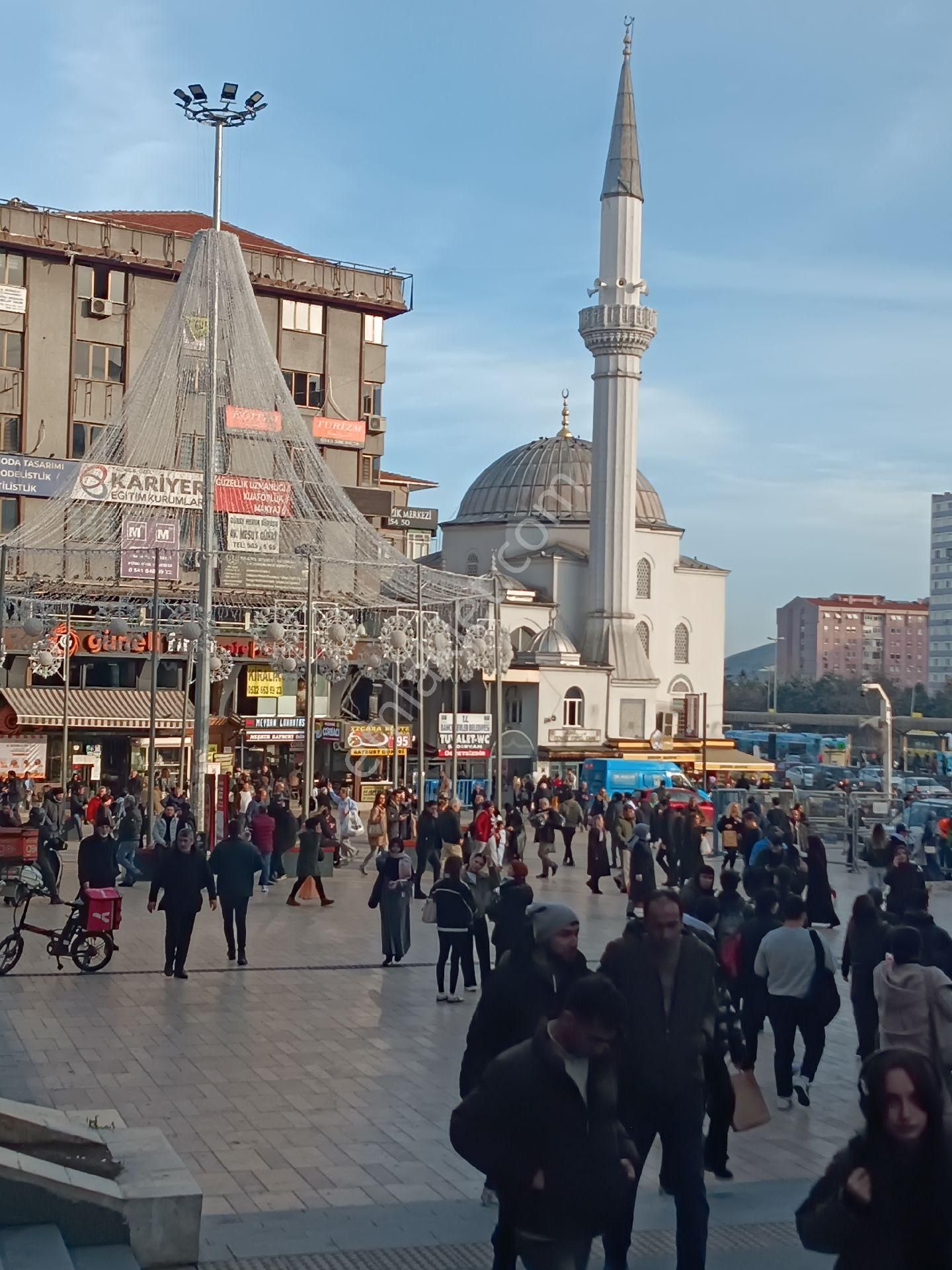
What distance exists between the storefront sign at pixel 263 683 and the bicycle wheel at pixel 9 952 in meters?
32.5

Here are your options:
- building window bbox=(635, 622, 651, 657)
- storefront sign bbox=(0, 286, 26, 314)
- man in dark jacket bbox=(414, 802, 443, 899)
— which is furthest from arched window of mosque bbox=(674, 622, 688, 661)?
man in dark jacket bbox=(414, 802, 443, 899)

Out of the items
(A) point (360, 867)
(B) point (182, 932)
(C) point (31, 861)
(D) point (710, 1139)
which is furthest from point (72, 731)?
(D) point (710, 1139)

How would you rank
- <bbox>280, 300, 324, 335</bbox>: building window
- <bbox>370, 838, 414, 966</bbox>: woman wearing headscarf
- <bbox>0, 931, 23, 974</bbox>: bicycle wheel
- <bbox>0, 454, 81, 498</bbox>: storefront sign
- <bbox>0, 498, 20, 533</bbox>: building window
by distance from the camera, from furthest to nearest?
<bbox>280, 300, 324, 335</bbox>: building window → <bbox>0, 498, 20, 533</bbox>: building window → <bbox>0, 454, 81, 498</bbox>: storefront sign → <bbox>370, 838, 414, 966</bbox>: woman wearing headscarf → <bbox>0, 931, 23, 974</bbox>: bicycle wheel

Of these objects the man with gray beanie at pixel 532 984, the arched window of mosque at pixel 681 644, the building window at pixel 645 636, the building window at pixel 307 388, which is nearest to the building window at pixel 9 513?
the building window at pixel 307 388

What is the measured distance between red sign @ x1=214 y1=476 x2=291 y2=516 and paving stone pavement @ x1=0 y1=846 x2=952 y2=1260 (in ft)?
43.7

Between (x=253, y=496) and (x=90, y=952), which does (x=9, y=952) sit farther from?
(x=253, y=496)

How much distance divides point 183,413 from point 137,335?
69.1 feet

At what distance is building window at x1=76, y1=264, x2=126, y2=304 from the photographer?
50406 mm

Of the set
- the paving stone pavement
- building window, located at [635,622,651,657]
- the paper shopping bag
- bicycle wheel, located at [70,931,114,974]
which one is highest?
building window, located at [635,622,651,657]

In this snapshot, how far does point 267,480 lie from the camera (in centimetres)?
2955

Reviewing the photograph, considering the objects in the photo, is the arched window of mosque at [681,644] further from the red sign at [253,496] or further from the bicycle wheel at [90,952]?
the bicycle wheel at [90,952]

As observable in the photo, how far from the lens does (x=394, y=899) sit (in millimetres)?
14680

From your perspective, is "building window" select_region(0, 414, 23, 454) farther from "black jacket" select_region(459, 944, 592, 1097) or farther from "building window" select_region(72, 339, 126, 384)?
"black jacket" select_region(459, 944, 592, 1097)

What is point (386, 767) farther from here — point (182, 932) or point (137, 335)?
point (182, 932)
